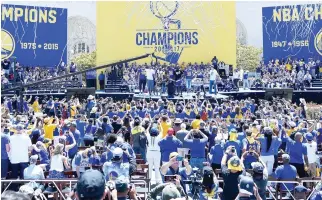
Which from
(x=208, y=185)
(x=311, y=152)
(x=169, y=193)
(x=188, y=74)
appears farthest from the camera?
(x=188, y=74)

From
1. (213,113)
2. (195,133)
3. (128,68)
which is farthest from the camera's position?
(128,68)

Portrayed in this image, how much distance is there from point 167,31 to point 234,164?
2801 centimetres

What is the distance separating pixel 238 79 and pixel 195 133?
2057cm

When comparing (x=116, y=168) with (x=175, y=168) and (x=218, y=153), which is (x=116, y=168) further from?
(x=218, y=153)

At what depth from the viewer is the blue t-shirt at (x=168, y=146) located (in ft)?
30.3

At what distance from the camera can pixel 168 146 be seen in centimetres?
925

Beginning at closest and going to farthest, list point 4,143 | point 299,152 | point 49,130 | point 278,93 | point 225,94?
point 4,143 < point 299,152 < point 49,130 < point 278,93 < point 225,94

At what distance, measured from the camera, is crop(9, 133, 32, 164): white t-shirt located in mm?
9492

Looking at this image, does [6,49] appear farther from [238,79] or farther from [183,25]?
[238,79]

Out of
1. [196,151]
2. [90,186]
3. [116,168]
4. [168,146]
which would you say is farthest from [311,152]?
[90,186]

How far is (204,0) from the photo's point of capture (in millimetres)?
35156

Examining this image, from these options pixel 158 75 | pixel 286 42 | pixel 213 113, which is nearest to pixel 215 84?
pixel 158 75

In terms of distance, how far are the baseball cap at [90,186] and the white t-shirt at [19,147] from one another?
21.9ft

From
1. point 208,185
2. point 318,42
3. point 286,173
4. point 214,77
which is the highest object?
point 318,42
